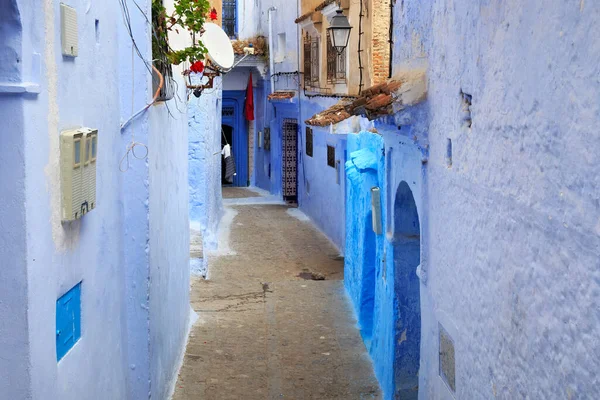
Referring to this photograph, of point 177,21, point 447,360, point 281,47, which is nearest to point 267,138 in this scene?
point 281,47

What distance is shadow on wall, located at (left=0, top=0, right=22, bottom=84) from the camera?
4.33 m

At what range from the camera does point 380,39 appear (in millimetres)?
15367

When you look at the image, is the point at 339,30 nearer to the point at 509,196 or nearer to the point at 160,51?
the point at 160,51

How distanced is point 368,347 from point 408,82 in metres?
4.97

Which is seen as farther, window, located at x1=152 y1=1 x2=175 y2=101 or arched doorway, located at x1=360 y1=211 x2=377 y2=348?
arched doorway, located at x1=360 y1=211 x2=377 y2=348

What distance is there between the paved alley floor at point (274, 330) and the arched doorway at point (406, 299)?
80 cm

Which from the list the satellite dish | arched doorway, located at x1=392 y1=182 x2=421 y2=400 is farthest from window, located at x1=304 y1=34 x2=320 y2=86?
arched doorway, located at x1=392 y1=182 x2=421 y2=400

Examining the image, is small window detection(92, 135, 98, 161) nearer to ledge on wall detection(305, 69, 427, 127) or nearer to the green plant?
the green plant

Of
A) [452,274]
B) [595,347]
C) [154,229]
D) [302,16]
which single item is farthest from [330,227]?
[595,347]

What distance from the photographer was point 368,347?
11.8 meters

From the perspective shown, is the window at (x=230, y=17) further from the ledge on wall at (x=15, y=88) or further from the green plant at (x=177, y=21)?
the ledge on wall at (x=15, y=88)

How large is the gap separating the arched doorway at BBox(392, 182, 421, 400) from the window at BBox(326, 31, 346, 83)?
858cm

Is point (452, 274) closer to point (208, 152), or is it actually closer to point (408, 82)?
point (408, 82)

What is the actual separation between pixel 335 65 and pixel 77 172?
45.5ft
